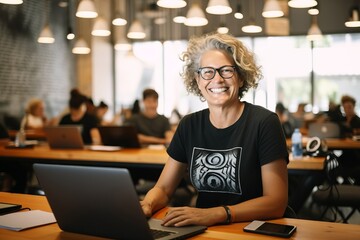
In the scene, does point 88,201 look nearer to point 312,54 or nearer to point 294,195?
point 294,195

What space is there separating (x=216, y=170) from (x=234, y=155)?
0.11m

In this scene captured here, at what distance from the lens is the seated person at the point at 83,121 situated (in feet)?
20.4

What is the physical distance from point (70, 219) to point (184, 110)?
11.4 metres

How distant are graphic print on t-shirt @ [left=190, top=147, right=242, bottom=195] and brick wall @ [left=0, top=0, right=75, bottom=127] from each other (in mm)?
7828

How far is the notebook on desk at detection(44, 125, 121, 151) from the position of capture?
16.1 ft

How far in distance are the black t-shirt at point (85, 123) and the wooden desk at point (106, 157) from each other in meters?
1.17

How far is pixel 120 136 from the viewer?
4945mm

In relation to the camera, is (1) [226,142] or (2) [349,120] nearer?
(1) [226,142]

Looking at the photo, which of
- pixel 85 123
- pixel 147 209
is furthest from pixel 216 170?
pixel 85 123

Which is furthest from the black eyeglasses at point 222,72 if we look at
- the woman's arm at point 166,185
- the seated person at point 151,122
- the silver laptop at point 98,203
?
the seated person at point 151,122

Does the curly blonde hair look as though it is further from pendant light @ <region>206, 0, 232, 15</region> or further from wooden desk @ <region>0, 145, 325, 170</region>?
pendant light @ <region>206, 0, 232, 15</region>

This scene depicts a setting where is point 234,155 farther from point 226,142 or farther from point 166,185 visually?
point 166,185

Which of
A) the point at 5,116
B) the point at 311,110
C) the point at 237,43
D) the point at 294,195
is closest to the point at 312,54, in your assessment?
the point at 311,110

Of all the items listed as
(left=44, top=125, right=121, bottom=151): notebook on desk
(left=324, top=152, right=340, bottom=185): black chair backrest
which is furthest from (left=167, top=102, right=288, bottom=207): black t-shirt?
(left=44, top=125, right=121, bottom=151): notebook on desk
